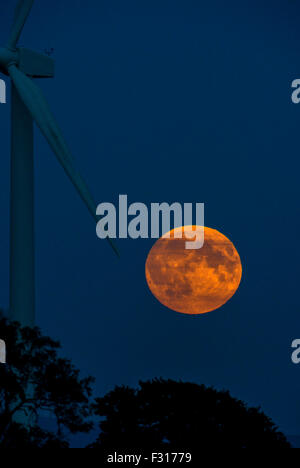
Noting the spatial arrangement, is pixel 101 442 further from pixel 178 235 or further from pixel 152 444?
pixel 178 235

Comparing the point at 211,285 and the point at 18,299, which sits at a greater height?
the point at 211,285

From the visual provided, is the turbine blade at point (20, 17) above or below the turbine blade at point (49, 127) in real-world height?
above

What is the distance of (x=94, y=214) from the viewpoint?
45281 mm

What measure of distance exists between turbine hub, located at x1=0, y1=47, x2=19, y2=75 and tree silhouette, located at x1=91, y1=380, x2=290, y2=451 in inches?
883

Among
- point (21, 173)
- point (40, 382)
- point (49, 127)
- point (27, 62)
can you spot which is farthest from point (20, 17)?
point (40, 382)

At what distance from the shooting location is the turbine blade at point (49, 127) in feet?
152

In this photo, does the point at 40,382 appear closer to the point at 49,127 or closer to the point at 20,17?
the point at 49,127

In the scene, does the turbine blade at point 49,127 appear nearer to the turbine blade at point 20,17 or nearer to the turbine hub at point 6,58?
the turbine hub at point 6,58

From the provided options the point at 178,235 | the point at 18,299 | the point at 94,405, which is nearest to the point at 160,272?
the point at 178,235

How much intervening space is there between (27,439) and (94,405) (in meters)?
5.94

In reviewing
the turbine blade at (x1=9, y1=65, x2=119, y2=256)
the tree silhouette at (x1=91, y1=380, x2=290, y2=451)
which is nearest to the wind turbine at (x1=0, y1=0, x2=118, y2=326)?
the turbine blade at (x1=9, y1=65, x2=119, y2=256)

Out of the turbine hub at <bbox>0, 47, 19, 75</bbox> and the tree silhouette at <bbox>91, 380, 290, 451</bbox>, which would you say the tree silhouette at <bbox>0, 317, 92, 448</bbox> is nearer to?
the tree silhouette at <bbox>91, 380, 290, 451</bbox>

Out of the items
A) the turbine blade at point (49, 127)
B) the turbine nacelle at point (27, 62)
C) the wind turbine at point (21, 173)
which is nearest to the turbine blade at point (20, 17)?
the wind turbine at point (21, 173)

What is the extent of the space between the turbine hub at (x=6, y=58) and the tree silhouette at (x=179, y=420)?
73.6 ft
